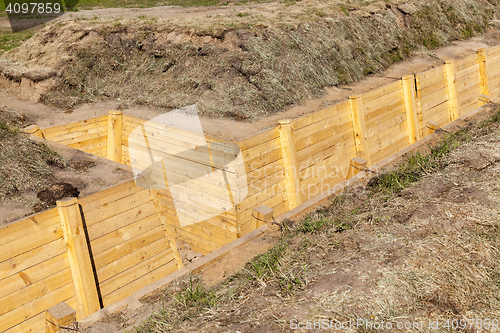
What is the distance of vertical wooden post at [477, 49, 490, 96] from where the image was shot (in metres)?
15.8

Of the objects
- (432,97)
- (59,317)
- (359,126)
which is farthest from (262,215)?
(432,97)

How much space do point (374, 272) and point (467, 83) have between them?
524 inches

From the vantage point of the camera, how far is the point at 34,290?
→ 600 cm

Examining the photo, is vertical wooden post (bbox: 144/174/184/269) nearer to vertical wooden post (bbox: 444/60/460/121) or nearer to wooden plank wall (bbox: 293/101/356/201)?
wooden plank wall (bbox: 293/101/356/201)

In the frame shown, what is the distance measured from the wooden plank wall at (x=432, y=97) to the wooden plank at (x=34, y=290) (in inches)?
434

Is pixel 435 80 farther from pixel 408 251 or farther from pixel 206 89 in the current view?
pixel 408 251

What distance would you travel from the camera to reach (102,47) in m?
15.5

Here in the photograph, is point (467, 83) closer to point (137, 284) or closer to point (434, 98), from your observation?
point (434, 98)

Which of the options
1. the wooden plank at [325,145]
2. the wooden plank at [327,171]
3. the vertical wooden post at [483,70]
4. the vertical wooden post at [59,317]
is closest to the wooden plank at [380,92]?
the wooden plank at [325,145]

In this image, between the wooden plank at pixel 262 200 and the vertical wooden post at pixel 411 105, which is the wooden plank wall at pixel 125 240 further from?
the vertical wooden post at pixel 411 105

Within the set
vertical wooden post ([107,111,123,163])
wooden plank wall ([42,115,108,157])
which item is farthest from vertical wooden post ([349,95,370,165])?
wooden plank wall ([42,115,108,157])

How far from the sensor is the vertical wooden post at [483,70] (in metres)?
15.8

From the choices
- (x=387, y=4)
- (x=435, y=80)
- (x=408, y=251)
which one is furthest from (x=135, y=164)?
(x=387, y=4)

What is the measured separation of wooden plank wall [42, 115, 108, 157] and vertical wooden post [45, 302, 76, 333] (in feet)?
21.0
